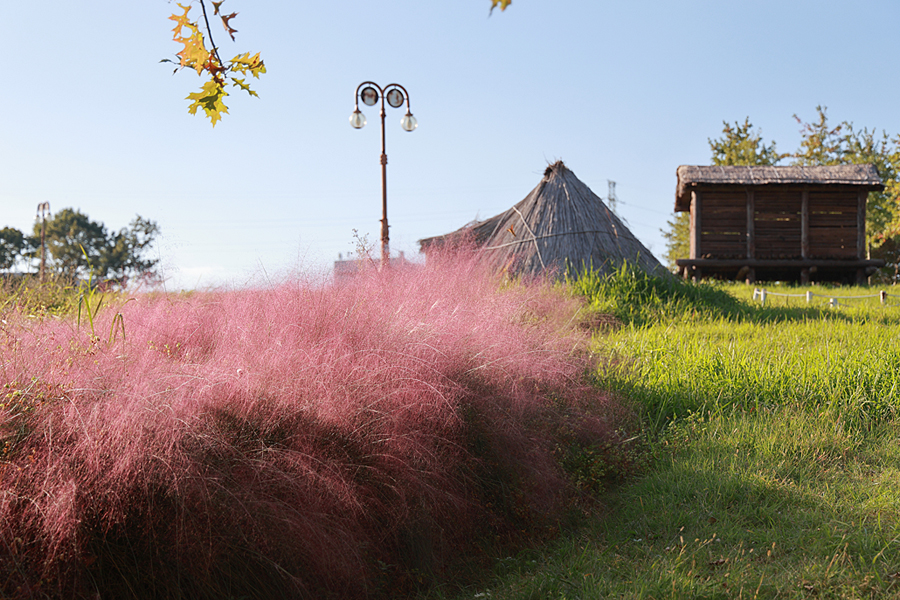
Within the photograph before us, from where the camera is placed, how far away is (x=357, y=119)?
35.4 ft

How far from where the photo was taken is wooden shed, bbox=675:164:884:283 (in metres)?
16.2

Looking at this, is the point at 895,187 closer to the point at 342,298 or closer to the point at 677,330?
the point at 677,330

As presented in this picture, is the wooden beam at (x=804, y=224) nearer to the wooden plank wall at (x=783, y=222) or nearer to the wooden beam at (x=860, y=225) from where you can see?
the wooden plank wall at (x=783, y=222)

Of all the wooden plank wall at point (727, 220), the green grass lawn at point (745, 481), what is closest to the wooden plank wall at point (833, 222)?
the wooden plank wall at point (727, 220)

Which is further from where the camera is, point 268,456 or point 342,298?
point 342,298

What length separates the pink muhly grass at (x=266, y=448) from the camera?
102 inches

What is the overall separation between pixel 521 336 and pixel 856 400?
2824mm

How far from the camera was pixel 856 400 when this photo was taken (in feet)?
16.8

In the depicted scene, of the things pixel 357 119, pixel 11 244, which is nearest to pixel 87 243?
pixel 11 244

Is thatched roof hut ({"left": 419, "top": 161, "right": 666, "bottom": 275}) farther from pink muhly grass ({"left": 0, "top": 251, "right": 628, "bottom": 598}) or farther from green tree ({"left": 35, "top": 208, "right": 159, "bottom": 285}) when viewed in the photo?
green tree ({"left": 35, "top": 208, "right": 159, "bottom": 285})

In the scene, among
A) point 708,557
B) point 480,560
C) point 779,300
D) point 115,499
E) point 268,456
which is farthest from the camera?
point 779,300

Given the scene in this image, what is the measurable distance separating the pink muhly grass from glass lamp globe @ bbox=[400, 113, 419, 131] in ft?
23.6

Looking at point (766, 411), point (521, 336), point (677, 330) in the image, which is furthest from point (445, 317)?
point (677, 330)

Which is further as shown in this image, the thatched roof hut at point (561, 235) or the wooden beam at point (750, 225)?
the wooden beam at point (750, 225)
